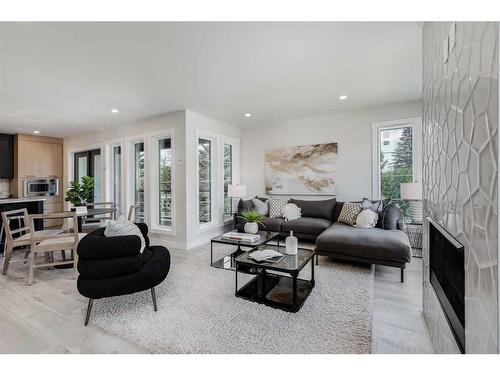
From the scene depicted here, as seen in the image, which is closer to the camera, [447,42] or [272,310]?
[447,42]

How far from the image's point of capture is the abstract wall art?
4594 millimetres

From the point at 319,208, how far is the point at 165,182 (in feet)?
9.67

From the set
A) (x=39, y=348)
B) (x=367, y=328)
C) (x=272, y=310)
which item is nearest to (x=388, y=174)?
(x=367, y=328)

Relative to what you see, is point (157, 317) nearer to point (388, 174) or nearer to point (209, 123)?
point (209, 123)

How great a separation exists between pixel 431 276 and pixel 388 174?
2775 millimetres

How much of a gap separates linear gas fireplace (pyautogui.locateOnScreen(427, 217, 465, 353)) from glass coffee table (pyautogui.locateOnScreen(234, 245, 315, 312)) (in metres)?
0.99

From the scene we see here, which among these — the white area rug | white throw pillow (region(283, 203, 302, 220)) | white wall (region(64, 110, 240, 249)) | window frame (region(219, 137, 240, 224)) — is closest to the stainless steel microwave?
white wall (region(64, 110, 240, 249))

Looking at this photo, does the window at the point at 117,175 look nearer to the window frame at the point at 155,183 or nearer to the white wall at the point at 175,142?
the white wall at the point at 175,142

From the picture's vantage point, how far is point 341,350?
5.24ft

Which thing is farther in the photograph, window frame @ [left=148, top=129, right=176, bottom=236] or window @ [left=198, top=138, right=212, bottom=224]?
window @ [left=198, top=138, right=212, bottom=224]

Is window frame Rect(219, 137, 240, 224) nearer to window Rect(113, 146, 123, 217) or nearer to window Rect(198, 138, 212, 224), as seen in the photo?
window Rect(198, 138, 212, 224)

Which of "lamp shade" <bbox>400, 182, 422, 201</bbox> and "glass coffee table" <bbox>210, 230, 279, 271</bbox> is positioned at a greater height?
"lamp shade" <bbox>400, 182, 422, 201</bbox>

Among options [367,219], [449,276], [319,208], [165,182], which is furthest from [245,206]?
[449,276]

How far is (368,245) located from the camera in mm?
2812
